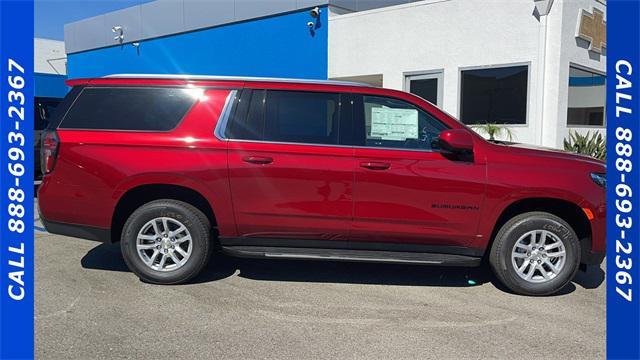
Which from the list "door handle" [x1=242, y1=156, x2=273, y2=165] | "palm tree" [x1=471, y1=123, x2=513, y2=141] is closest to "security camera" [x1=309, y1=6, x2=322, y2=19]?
"palm tree" [x1=471, y1=123, x2=513, y2=141]

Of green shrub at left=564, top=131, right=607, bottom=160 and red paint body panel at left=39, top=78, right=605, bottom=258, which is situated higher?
green shrub at left=564, top=131, right=607, bottom=160

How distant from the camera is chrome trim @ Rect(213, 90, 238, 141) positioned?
15.2ft

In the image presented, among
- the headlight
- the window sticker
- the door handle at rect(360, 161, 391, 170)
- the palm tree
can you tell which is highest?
the palm tree

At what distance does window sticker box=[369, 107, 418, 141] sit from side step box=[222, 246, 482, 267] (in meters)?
1.09

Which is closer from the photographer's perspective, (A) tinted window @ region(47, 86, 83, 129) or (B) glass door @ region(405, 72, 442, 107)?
(A) tinted window @ region(47, 86, 83, 129)

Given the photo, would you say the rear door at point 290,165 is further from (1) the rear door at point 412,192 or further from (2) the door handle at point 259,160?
(1) the rear door at point 412,192

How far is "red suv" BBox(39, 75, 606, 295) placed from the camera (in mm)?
4480

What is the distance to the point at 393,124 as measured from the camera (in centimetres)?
470

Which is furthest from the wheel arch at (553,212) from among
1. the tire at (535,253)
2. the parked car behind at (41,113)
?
the parked car behind at (41,113)

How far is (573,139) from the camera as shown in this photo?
1040 centimetres

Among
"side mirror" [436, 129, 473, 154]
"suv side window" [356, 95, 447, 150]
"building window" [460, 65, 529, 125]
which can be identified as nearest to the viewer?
"side mirror" [436, 129, 473, 154]

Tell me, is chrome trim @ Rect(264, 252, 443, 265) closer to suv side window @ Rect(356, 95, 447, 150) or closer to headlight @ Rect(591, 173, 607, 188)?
suv side window @ Rect(356, 95, 447, 150)

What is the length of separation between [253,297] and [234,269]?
36.0 inches

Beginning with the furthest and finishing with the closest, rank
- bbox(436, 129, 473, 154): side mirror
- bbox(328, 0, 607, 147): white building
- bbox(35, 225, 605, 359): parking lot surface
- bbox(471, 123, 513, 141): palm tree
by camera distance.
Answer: bbox(471, 123, 513, 141): palm tree, bbox(328, 0, 607, 147): white building, bbox(436, 129, 473, 154): side mirror, bbox(35, 225, 605, 359): parking lot surface
